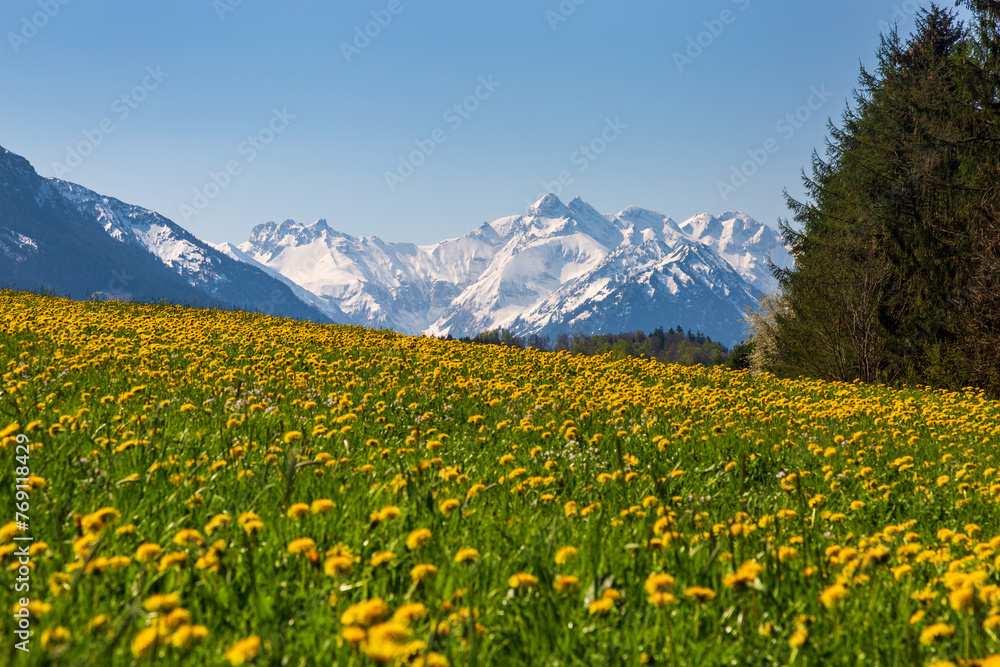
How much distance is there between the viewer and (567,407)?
765 centimetres

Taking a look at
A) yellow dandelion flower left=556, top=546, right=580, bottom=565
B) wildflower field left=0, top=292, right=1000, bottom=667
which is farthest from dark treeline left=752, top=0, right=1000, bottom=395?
yellow dandelion flower left=556, top=546, right=580, bottom=565

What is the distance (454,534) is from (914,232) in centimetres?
2125

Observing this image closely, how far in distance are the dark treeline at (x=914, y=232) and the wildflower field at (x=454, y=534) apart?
38.8 ft

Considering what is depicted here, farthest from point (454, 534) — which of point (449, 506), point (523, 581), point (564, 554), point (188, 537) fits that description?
point (188, 537)

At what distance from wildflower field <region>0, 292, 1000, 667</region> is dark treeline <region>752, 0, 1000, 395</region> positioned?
11.8m

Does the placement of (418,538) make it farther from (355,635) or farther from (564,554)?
(355,635)

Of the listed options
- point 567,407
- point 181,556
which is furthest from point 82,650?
point 567,407

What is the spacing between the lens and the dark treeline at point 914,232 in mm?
16109

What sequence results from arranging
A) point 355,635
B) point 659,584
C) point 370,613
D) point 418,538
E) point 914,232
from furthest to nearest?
1. point 914,232
2. point 418,538
3. point 659,584
4. point 370,613
5. point 355,635

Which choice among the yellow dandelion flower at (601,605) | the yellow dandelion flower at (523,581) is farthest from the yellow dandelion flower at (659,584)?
the yellow dandelion flower at (523,581)

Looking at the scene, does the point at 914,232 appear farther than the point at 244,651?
Yes

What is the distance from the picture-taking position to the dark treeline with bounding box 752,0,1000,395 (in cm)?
1611

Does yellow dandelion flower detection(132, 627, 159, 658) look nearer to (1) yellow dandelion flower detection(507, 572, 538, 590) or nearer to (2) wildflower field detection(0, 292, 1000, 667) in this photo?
(2) wildflower field detection(0, 292, 1000, 667)

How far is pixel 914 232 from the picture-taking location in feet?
61.7
